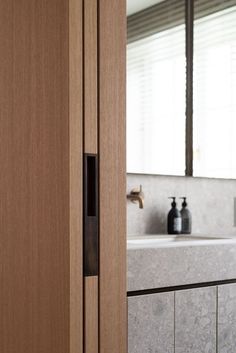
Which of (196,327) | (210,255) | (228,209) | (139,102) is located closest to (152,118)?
(139,102)

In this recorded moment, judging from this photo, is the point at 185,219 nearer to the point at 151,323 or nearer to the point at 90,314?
the point at 151,323

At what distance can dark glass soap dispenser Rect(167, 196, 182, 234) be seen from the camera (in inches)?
96.9

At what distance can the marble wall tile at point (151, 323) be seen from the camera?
5.41 ft

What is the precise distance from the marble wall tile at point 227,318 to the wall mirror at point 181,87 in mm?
767

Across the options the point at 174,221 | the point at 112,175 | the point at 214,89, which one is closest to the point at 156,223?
the point at 174,221

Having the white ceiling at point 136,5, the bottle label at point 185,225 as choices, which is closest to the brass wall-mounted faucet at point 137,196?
the bottle label at point 185,225

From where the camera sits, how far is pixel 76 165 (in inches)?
41.4

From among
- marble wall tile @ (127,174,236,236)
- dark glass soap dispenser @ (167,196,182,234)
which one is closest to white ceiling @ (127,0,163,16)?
marble wall tile @ (127,174,236,236)

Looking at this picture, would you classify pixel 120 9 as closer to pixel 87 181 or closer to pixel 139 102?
pixel 87 181

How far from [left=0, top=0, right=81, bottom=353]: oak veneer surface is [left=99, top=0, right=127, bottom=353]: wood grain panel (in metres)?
0.08

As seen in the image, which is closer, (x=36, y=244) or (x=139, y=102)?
(x=36, y=244)

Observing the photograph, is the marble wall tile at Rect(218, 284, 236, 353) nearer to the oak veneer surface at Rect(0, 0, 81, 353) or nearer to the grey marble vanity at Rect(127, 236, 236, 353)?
the grey marble vanity at Rect(127, 236, 236, 353)

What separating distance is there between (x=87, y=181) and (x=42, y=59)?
11.0 inches

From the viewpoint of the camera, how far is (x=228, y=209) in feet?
9.37
